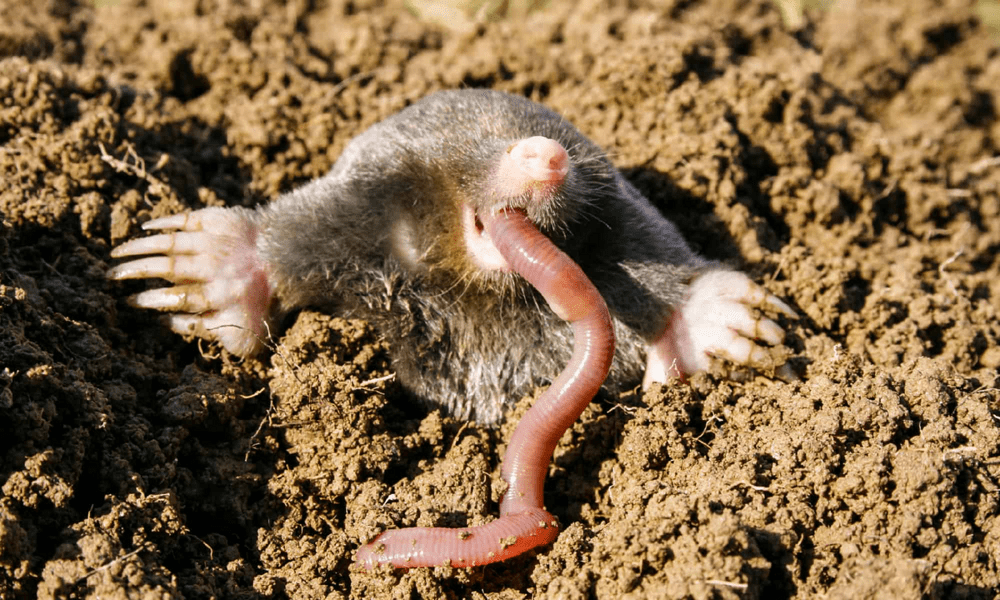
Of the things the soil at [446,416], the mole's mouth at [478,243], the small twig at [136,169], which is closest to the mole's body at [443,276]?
the mole's mouth at [478,243]

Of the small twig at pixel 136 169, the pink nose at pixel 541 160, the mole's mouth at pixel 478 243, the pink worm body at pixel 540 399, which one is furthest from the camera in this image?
the small twig at pixel 136 169

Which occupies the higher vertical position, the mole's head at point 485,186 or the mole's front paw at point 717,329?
the mole's head at point 485,186

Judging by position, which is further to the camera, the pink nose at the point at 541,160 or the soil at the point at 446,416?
the pink nose at the point at 541,160

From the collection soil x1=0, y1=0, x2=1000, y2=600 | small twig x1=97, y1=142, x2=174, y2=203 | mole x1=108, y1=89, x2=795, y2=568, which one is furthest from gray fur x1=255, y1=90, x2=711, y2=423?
small twig x1=97, y1=142, x2=174, y2=203

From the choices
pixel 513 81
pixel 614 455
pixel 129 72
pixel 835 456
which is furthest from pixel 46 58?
pixel 835 456

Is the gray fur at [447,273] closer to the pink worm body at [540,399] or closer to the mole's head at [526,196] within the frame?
the mole's head at [526,196]

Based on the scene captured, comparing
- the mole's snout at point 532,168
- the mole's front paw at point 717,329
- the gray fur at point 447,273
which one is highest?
the mole's snout at point 532,168

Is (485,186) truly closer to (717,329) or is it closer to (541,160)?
(541,160)

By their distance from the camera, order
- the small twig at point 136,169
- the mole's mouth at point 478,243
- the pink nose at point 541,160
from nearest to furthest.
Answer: the pink nose at point 541,160, the mole's mouth at point 478,243, the small twig at point 136,169
